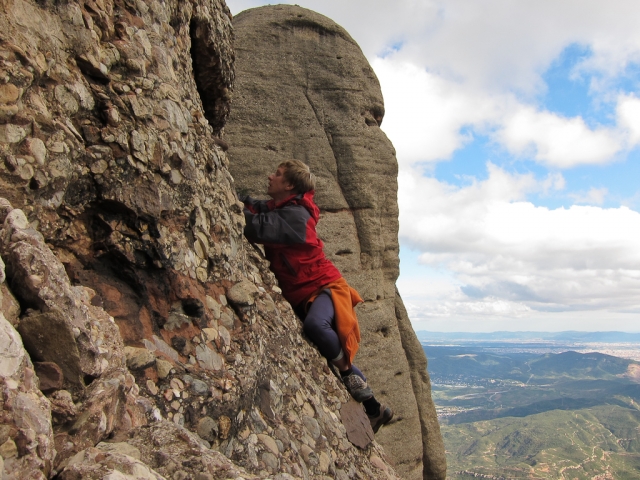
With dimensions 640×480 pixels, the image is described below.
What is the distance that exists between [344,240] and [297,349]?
10254mm

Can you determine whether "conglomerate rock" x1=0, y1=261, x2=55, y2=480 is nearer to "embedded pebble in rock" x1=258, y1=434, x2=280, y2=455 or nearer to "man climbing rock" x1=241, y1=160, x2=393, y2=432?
"embedded pebble in rock" x1=258, y1=434, x2=280, y2=455

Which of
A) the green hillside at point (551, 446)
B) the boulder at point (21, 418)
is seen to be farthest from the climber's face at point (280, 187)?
the green hillside at point (551, 446)

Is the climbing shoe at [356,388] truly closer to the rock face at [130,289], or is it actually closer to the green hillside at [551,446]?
the rock face at [130,289]

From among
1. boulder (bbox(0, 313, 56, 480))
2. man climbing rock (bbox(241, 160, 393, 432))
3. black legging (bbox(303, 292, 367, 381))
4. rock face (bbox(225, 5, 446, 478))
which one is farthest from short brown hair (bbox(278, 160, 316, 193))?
rock face (bbox(225, 5, 446, 478))

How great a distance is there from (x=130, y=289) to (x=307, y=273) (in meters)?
2.85

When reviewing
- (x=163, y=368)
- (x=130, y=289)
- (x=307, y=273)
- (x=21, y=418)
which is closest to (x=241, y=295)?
(x=130, y=289)

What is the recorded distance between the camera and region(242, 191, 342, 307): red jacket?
6.34m

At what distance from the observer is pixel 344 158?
1655 cm

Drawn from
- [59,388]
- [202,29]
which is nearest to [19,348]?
[59,388]

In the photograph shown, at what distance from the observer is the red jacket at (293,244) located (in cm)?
634

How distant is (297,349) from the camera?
5684mm

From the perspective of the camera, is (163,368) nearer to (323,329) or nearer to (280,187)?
(323,329)

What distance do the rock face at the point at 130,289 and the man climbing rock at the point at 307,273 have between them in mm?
431

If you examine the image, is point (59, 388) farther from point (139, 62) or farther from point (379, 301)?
point (379, 301)
